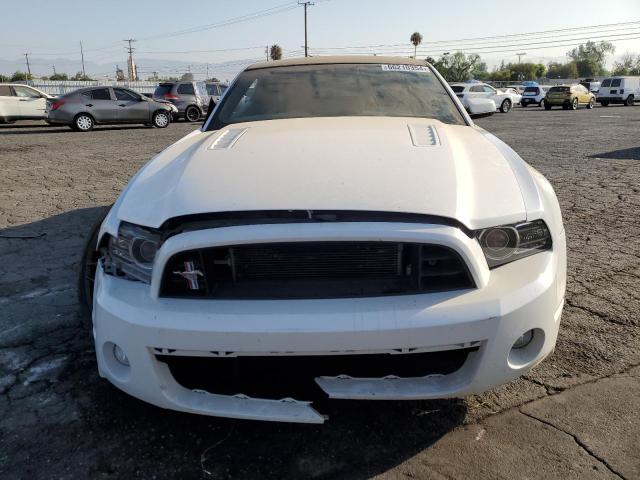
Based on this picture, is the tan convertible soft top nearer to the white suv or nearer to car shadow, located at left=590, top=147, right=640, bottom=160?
car shadow, located at left=590, top=147, right=640, bottom=160

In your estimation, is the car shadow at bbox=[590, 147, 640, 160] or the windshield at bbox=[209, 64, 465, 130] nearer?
the windshield at bbox=[209, 64, 465, 130]

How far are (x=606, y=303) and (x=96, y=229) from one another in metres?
3.19

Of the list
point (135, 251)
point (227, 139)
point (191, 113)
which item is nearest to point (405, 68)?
point (227, 139)

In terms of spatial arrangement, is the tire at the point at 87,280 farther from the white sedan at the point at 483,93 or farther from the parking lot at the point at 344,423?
the white sedan at the point at 483,93

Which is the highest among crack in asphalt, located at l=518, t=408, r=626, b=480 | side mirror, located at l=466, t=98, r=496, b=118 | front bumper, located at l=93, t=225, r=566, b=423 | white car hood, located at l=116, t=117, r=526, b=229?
side mirror, located at l=466, t=98, r=496, b=118

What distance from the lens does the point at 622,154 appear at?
9.60 metres

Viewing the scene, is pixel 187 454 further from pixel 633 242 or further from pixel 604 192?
pixel 604 192

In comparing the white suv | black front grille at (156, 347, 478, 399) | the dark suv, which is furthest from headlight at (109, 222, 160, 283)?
the dark suv

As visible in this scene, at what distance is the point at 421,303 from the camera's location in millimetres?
1786

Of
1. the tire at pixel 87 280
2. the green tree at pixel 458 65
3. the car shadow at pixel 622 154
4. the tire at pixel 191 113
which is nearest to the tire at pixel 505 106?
the tire at pixel 191 113

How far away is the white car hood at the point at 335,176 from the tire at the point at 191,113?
18.3 metres

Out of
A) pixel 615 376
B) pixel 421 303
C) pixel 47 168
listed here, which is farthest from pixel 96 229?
pixel 47 168

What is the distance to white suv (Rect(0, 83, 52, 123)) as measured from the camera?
17.2 meters

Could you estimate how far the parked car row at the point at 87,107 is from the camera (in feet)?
52.0
